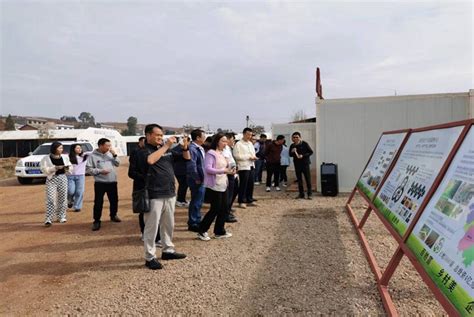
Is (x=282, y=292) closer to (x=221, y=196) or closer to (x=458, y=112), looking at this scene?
(x=221, y=196)

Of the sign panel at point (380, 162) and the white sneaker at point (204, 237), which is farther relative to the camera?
the white sneaker at point (204, 237)

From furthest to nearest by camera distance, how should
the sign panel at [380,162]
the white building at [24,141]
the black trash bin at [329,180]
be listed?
the white building at [24,141], the black trash bin at [329,180], the sign panel at [380,162]

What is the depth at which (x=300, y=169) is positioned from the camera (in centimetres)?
904

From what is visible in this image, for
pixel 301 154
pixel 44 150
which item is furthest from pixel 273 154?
pixel 44 150

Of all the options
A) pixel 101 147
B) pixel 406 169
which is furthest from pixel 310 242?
pixel 101 147

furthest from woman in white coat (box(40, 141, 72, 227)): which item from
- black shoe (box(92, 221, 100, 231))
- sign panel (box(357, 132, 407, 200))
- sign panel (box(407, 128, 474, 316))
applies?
sign panel (box(407, 128, 474, 316))

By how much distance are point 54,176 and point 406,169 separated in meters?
6.54

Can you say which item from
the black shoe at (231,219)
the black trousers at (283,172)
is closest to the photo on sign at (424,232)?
the black shoe at (231,219)

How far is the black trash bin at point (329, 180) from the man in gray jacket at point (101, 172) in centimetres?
560

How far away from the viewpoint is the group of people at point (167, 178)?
4344 mm

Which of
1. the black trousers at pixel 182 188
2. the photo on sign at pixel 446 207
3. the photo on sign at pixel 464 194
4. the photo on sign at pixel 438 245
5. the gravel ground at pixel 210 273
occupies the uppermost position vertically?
the photo on sign at pixel 464 194

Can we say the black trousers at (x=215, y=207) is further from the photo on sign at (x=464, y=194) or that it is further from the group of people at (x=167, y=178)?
the photo on sign at (x=464, y=194)

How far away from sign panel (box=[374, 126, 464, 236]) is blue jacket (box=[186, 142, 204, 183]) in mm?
2993

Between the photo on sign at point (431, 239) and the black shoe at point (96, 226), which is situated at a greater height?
the photo on sign at point (431, 239)
